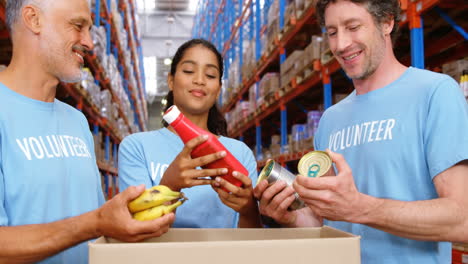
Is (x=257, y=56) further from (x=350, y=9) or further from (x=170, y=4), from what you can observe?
(x=170, y=4)

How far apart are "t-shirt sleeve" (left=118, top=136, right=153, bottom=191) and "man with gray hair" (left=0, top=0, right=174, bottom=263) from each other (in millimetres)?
116

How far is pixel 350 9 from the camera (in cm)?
166

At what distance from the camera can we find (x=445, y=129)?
1344mm

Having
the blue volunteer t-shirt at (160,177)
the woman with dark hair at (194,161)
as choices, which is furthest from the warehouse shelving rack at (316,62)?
the blue volunteer t-shirt at (160,177)

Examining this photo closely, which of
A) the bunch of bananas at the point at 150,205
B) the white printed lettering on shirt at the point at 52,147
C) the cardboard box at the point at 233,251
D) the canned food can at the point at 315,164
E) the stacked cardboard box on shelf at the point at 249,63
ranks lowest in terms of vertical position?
the cardboard box at the point at 233,251

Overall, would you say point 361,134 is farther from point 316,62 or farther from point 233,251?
point 316,62

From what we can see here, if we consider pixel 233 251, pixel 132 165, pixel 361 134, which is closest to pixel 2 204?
pixel 132 165

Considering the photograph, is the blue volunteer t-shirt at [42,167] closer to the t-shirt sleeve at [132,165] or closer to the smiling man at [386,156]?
the t-shirt sleeve at [132,165]

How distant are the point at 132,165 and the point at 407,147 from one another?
1.09m

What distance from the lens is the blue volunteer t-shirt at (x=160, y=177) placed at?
5.77ft

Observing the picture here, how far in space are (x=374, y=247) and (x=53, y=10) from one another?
150cm

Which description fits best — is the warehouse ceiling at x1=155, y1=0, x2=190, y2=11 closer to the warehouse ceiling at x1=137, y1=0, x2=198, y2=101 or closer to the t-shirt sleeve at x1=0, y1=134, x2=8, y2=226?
the warehouse ceiling at x1=137, y1=0, x2=198, y2=101

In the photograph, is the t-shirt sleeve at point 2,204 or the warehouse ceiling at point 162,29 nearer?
the t-shirt sleeve at point 2,204

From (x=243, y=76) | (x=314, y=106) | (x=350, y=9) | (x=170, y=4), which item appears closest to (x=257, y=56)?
(x=243, y=76)
